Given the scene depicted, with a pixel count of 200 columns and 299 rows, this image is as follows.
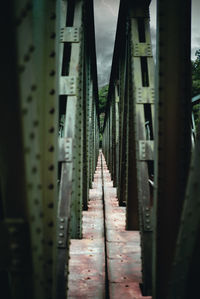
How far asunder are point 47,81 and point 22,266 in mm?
1408

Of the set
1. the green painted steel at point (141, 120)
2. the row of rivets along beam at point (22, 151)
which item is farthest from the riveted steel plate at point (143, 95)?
the row of rivets along beam at point (22, 151)

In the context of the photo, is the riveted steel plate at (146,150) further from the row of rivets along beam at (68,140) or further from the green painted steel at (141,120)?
the row of rivets along beam at (68,140)

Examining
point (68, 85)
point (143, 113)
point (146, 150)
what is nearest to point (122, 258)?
point (146, 150)

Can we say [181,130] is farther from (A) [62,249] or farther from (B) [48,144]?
(A) [62,249]

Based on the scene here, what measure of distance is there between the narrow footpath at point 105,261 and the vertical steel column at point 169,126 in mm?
1198

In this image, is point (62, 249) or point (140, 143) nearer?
point (62, 249)

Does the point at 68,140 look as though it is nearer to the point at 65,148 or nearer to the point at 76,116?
the point at 65,148

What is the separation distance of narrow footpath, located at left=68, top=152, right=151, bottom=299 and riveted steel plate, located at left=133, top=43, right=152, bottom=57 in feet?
11.1

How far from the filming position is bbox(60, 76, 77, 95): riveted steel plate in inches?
141

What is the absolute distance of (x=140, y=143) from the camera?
3619mm

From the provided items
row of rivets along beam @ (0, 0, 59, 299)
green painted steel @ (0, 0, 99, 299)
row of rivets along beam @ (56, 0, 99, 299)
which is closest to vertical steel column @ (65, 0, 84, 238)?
row of rivets along beam @ (56, 0, 99, 299)

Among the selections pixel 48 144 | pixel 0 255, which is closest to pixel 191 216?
pixel 48 144

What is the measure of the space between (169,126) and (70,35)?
2546 millimetres

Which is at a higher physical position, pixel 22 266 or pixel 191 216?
pixel 191 216
